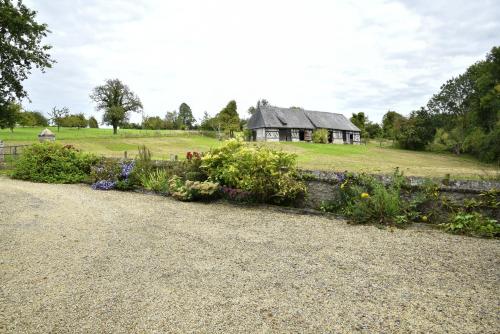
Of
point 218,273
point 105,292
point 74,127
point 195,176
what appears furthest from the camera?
point 74,127

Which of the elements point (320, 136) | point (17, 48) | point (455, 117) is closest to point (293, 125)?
point (320, 136)

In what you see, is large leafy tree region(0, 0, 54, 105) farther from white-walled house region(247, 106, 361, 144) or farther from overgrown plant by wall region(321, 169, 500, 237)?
white-walled house region(247, 106, 361, 144)

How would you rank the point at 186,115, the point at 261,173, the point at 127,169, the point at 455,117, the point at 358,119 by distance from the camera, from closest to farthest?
1. the point at 261,173
2. the point at 127,169
3. the point at 455,117
4. the point at 358,119
5. the point at 186,115

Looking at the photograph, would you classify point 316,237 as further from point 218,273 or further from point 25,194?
point 25,194

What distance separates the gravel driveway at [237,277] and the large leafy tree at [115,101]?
55.2m

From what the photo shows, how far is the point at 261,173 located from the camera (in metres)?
Result: 8.05

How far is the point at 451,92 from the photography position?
52.1 meters

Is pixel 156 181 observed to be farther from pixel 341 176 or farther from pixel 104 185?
pixel 341 176

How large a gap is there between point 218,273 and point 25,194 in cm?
778

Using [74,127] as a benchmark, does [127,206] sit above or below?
below

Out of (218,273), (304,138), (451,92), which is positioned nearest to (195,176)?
(218,273)

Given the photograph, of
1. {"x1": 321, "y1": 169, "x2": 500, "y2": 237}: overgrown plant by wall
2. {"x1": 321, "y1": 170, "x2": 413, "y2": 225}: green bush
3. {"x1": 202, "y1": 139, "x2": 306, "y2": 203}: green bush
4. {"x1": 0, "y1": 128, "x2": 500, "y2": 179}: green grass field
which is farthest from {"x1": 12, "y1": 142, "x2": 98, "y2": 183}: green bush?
{"x1": 321, "y1": 169, "x2": 500, "y2": 237}: overgrown plant by wall

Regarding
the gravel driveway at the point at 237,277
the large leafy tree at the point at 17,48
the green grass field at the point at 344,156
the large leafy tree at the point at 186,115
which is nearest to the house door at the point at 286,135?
the green grass field at the point at 344,156

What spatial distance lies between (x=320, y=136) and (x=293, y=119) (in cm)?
533
